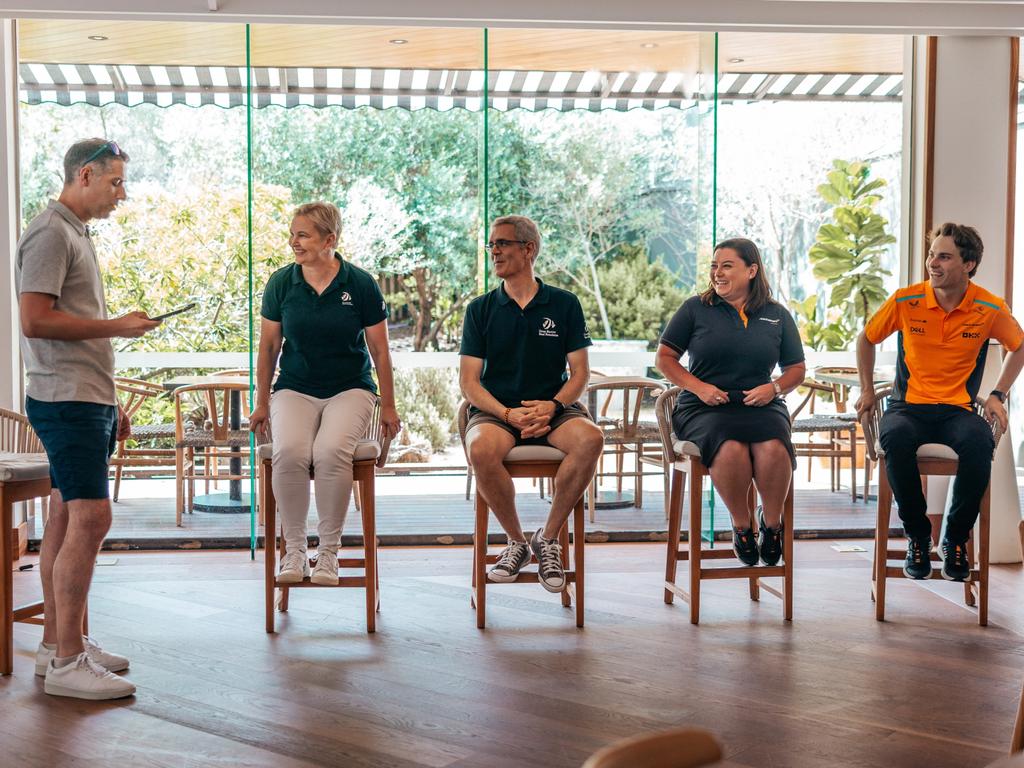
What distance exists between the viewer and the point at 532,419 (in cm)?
401

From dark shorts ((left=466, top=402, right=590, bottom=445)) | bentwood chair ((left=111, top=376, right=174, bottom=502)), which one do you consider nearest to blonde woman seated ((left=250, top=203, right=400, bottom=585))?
dark shorts ((left=466, top=402, right=590, bottom=445))

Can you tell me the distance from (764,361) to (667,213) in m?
1.53

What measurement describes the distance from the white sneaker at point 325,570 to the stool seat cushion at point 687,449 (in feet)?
4.38

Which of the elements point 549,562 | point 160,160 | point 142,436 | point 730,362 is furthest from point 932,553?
point 160,160

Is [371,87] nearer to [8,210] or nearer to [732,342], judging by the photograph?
[8,210]

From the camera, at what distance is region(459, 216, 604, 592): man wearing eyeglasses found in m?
4.01

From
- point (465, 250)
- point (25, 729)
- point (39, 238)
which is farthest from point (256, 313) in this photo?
point (25, 729)

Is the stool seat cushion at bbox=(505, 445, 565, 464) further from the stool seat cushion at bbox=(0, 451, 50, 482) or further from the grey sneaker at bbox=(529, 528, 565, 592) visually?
the stool seat cushion at bbox=(0, 451, 50, 482)

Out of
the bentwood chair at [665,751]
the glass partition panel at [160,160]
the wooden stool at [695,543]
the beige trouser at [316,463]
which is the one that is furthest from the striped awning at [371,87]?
the bentwood chair at [665,751]

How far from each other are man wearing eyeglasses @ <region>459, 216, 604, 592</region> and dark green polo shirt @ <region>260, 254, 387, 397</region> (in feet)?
1.31

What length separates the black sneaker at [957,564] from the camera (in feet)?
12.9

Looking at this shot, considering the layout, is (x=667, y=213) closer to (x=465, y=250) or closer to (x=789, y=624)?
(x=465, y=250)

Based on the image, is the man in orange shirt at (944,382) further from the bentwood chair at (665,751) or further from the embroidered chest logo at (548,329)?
the bentwood chair at (665,751)

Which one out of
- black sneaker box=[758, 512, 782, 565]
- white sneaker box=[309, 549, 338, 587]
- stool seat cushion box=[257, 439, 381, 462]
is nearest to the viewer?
white sneaker box=[309, 549, 338, 587]
